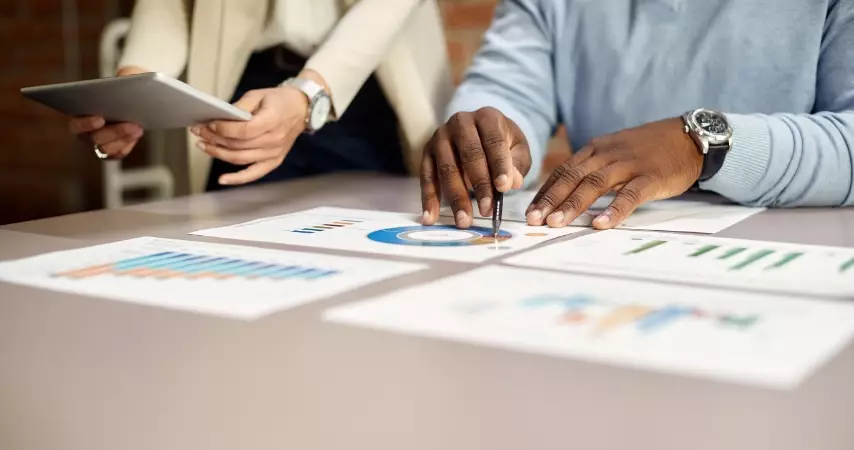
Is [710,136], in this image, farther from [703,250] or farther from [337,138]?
[337,138]

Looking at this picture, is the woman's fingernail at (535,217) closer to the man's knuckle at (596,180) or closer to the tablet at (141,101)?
the man's knuckle at (596,180)

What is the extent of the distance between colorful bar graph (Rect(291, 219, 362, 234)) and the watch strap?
39 centimetres

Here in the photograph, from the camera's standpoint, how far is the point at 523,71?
1.34m

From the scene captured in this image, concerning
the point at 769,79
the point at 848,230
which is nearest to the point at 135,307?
the point at 848,230

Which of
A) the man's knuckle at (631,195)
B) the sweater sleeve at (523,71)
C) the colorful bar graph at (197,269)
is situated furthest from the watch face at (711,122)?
the colorful bar graph at (197,269)

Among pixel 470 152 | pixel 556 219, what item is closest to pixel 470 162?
pixel 470 152

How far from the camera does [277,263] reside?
748mm

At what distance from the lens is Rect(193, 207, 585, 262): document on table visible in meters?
0.80

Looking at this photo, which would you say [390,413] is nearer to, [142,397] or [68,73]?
[142,397]

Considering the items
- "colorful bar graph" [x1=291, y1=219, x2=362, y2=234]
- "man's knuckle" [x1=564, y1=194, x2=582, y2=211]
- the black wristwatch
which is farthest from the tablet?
the black wristwatch

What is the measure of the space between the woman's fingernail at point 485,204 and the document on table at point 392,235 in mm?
17

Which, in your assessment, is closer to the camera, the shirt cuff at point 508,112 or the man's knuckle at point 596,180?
the man's knuckle at point 596,180

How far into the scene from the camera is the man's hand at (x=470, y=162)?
932mm

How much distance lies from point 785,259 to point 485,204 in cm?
30
